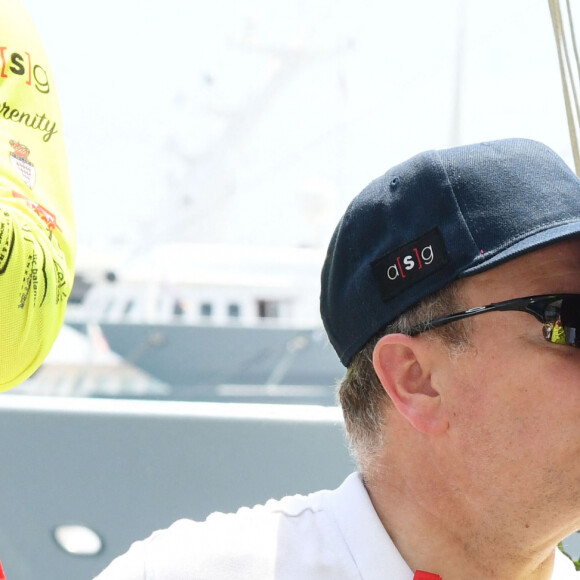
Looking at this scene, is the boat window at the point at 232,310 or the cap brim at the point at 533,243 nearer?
the cap brim at the point at 533,243

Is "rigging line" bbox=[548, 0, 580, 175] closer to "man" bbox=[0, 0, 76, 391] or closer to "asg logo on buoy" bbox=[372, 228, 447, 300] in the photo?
"asg logo on buoy" bbox=[372, 228, 447, 300]

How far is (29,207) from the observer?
1.17 m

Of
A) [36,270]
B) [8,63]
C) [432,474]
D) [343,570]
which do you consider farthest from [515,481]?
[8,63]

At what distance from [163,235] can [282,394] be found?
4.15 metres

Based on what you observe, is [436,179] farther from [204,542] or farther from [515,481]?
[204,542]

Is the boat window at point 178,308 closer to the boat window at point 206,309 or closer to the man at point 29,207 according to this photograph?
the boat window at point 206,309

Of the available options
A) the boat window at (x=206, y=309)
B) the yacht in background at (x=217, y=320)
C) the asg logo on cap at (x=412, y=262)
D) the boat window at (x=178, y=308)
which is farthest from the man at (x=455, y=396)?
the boat window at (x=178, y=308)

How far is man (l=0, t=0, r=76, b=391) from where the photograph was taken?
3.60ft

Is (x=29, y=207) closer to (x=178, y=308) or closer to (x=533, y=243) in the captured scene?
(x=533, y=243)

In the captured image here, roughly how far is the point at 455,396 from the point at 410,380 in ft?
0.25

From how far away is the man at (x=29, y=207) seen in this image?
110 cm

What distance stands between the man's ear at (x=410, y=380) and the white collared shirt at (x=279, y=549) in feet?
0.45

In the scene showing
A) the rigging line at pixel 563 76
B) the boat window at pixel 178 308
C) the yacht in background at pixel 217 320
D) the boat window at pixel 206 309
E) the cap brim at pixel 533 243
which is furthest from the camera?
the boat window at pixel 178 308

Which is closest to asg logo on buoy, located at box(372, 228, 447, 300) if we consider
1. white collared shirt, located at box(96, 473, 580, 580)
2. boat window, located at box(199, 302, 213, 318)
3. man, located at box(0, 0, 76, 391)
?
white collared shirt, located at box(96, 473, 580, 580)
